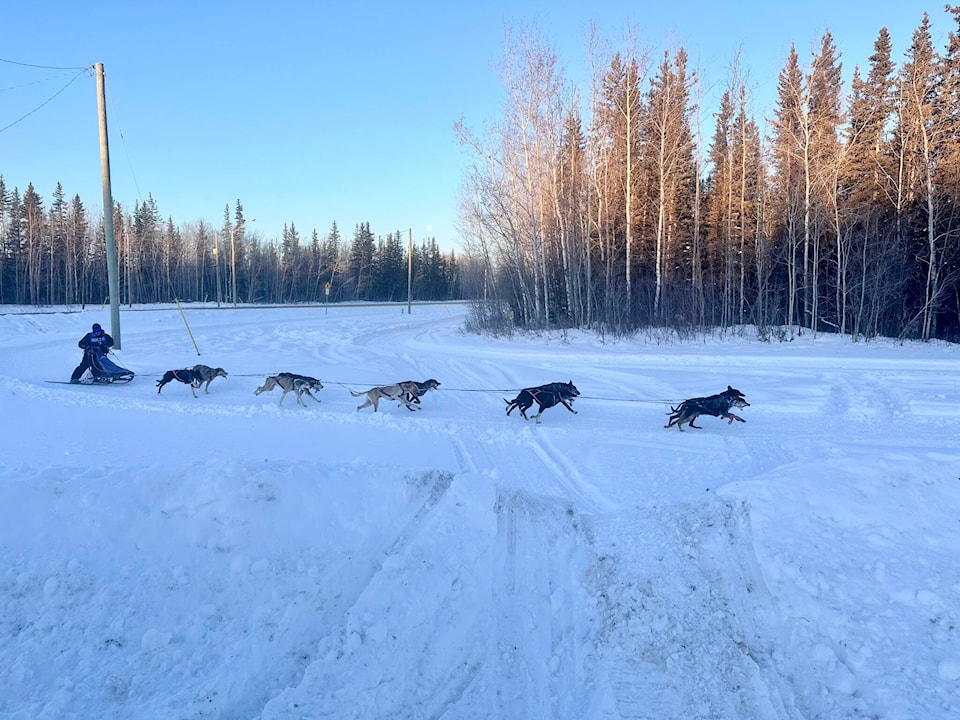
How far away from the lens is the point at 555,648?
360 centimetres

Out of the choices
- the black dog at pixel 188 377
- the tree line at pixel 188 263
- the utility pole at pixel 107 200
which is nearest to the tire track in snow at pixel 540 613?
the black dog at pixel 188 377

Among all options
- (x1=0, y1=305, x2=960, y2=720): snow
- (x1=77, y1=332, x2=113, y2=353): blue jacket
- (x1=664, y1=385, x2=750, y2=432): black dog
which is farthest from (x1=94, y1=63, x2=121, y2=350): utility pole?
(x1=664, y1=385, x2=750, y2=432): black dog

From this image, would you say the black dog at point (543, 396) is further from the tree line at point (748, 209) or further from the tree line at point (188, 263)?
the tree line at point (188, 263)

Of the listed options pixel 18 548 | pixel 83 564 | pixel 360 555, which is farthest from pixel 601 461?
pixel 18 548

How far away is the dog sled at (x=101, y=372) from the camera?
13555mm

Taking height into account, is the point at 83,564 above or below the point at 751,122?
below

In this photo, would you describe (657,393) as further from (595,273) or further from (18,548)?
(595,273)

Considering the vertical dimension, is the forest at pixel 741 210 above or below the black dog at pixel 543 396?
above

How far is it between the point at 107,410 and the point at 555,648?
1072 centimetres

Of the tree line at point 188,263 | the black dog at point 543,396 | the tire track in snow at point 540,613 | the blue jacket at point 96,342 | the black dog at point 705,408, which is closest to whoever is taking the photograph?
the tire track in snow at point 540,613

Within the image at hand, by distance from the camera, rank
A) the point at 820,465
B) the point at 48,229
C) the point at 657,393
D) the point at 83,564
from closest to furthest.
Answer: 1. the point at 83,564
2. the point at 820,465
3. the point at 657,393
4. the point at 48,229

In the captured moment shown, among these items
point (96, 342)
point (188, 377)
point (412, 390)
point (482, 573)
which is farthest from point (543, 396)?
point (96, 342)

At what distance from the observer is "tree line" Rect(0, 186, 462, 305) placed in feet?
195

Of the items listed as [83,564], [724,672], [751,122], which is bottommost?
[724,672]
